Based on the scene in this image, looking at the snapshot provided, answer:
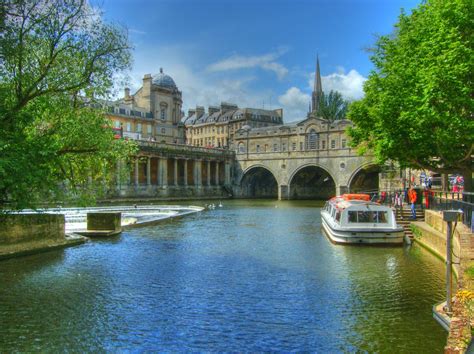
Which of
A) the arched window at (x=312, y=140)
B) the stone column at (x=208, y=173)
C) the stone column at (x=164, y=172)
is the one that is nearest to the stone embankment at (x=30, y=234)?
the stone column at (x=164, y=172)

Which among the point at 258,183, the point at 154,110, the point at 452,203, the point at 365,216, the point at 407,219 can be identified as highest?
the point at 154,110

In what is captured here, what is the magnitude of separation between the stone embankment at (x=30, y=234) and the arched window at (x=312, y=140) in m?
56.3

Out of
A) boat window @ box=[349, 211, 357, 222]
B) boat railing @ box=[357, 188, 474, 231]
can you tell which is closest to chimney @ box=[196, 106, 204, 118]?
boat railing @ box=[357, 188, 474, 231]

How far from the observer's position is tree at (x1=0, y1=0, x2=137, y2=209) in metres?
17.5

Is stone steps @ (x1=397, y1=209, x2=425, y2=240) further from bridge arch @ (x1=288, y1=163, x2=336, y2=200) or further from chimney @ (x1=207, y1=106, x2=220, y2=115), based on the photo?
chimney @ (x1=207, y1=106, x2=220, y2=115)

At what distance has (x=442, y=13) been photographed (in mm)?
21438

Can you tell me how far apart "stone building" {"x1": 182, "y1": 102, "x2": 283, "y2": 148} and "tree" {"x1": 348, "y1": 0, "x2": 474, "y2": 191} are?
86132mm

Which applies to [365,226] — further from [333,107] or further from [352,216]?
[333,107]

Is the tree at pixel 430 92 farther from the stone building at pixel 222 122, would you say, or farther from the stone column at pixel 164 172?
the stone building at pixel 222 122

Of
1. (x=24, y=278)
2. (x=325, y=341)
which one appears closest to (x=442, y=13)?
(x=325, y=341)

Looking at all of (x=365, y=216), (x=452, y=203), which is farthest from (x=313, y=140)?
(x=452, y=203)

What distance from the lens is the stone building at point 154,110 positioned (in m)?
93.1

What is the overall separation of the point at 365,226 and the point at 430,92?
7096 millimetres

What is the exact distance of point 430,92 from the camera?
2080cm
